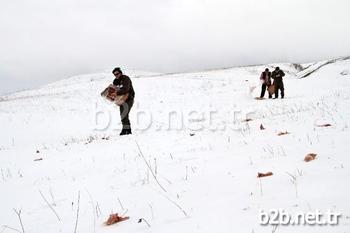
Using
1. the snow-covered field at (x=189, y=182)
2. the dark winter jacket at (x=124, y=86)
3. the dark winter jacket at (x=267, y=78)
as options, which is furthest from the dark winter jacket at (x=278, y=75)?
the snow-covered field at (x=189, y=182)

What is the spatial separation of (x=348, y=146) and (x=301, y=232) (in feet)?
8.67

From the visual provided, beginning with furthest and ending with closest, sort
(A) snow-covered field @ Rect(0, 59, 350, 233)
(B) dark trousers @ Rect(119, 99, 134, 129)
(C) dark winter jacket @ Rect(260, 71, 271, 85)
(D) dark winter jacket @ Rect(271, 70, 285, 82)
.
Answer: (C) dark winter jacket @ Rect(260, 71, 271, 85) < (D) dark winter jacket @ Rect(271, 70, 285, 82) < (B) dark trousers @ Rect(119, 99, 134, 129) < (A) snow-covered field @ Rect(0, 59, 350, 233)

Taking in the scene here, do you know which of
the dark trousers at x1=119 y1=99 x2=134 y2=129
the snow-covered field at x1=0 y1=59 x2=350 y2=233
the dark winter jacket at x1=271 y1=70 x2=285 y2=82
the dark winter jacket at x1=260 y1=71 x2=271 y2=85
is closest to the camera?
the snow-covered field at x1=0 y1=59 x2=350 y2=233

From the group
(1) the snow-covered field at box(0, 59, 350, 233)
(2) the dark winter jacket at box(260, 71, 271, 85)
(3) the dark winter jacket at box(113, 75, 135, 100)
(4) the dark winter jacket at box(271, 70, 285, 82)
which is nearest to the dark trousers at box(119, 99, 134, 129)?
(3) the dark winter jacket at box(113, 75, 135, 100)

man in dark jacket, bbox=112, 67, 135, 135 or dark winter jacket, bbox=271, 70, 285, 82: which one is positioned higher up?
dark winter jacket, bbox=271, 70, 285, 82

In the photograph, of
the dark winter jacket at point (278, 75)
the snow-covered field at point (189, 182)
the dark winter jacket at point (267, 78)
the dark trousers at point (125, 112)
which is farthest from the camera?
the dark winter jacket at point (267, 78)

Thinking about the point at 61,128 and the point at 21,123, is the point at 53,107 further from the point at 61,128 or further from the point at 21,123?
the point at 61,128

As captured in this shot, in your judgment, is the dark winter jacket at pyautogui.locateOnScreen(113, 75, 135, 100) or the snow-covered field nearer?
the snow-covered field

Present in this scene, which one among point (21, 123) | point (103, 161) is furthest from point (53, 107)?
point (103, 161)

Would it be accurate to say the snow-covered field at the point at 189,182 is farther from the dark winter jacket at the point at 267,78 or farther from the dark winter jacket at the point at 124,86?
the dark winter jacket at the point at 267,78

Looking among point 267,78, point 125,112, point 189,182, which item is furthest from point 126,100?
point 267,78

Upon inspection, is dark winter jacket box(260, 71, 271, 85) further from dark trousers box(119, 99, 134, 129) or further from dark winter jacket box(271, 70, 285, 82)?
dark trousers box(119, 99, 134, 129)

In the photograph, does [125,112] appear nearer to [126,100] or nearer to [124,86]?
[126,100]

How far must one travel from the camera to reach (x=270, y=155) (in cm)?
492
